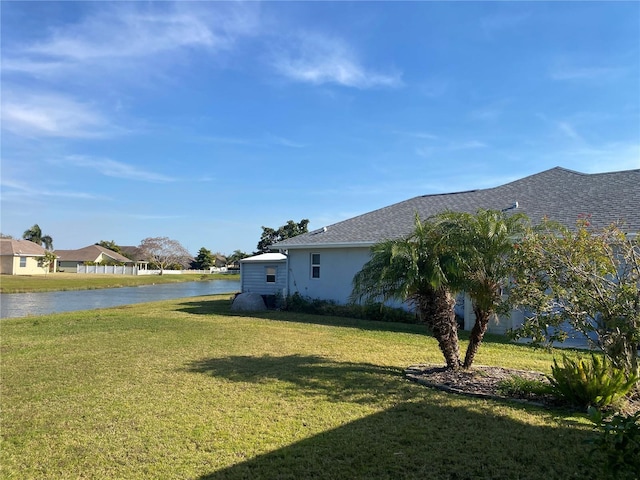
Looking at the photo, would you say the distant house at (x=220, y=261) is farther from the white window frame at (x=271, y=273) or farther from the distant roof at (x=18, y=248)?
the white window frame at (x=271, y=273)

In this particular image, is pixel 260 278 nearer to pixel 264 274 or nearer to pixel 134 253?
pixel 264 274

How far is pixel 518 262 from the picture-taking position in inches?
258

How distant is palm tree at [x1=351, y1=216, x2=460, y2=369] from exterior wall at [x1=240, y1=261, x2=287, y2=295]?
13.1m

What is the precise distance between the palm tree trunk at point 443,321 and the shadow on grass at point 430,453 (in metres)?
2.22

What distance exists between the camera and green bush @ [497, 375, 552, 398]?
20.3 ft

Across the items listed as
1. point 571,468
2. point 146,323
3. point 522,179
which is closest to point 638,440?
point 571,468

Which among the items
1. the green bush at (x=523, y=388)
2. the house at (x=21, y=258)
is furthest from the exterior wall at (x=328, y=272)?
the house at (x=21, y=258)

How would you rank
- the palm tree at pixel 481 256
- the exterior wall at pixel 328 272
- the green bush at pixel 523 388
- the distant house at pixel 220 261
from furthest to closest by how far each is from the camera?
the distant house at pixel 220 261 → the exterior wall at pixel 328 272 → the palm tree at pixel 481 256 → the green bush at pixel 523 388

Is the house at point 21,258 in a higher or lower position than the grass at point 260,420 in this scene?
higher

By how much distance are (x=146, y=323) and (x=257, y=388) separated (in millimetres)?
8849

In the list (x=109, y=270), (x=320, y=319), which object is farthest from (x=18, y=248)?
(x=320, y=319)

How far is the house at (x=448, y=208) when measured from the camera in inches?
527

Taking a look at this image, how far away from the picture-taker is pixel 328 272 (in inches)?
711

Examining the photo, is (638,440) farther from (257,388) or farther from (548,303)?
(257,388)
